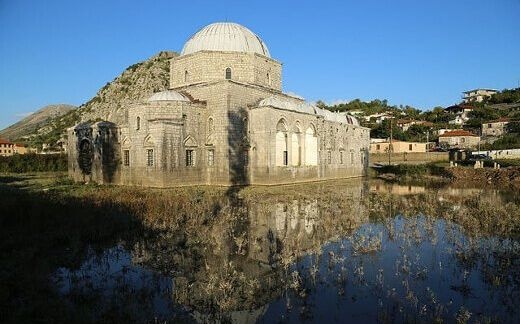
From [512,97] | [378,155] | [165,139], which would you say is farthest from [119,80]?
[512,97]

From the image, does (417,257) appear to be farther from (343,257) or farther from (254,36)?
(254,36)

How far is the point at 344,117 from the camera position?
4306 centimetres

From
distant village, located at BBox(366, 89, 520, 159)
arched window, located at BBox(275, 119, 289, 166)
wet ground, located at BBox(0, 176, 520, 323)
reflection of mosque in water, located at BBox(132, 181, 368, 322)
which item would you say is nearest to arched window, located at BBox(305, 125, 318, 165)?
arched window, located at BBox(275, 119, 289, 166)

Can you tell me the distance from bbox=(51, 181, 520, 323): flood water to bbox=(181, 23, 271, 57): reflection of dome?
833 inches

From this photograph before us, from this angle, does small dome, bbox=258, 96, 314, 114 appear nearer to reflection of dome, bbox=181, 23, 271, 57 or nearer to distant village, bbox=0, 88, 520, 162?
reflection of dome, bbox=181, 23, 271, 57

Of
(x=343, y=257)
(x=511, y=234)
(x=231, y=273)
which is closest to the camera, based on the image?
(x=231, y=273)

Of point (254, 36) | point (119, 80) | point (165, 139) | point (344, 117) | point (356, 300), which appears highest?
point (119, 80)

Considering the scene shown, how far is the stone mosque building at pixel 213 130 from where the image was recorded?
86.6 ft

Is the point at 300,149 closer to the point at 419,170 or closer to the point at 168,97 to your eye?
the point at 168,97

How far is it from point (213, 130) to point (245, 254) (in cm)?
1973

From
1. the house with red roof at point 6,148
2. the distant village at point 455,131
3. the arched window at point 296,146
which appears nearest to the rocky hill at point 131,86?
the house with red roof at point 6,148

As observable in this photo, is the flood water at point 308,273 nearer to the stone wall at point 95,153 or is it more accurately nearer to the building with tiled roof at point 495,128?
the stone wall at point 95,153

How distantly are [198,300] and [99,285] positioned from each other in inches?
79.3

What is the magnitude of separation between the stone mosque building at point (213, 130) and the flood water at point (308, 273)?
46.8ft
